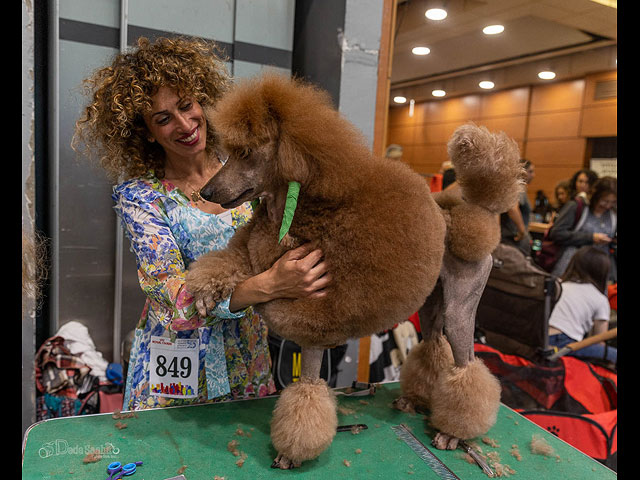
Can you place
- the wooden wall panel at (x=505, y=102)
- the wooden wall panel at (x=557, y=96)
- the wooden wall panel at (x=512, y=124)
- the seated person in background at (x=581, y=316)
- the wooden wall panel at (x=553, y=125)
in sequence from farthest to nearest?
the wooden wall panel at (x=553, y=125) < the wooden wall panel at (x=512, y=124) < the wooden wall panel at (x=557, y=96) < the wooden wall panel at (x=505, y=102) < the seated person in background at (x=581, y=316)

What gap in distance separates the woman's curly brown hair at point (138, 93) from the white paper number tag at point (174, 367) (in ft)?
1.52

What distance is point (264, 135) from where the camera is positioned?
81cm

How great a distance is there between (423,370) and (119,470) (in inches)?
31.3

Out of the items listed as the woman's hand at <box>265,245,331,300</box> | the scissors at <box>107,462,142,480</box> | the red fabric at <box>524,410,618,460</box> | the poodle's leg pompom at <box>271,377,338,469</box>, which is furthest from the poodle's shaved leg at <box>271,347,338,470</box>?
the red fabric at <box>524,410,618,460</box>

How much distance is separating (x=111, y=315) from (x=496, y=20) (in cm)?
262

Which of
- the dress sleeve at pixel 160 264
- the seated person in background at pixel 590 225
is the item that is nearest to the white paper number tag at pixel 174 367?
the dress sleeve at pixel 160 264

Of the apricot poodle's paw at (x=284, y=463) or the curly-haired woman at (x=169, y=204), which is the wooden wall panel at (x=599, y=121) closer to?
the curly-haired woman at (x=169, y=204)

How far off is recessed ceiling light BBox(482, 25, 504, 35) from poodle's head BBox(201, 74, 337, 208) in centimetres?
226

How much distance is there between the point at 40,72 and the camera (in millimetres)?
1785

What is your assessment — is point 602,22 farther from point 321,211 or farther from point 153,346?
point 153,346

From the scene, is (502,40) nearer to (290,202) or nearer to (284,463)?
(290,202)

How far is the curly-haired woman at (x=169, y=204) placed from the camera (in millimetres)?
1052

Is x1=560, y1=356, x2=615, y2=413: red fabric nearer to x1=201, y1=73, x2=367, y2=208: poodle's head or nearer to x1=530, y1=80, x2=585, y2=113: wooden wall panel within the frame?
x1=201, y1=73, x2=367, y2=208: poodle's head

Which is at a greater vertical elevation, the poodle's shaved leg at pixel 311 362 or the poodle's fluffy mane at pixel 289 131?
the poodle's fluffy mane at pixel 289 131
